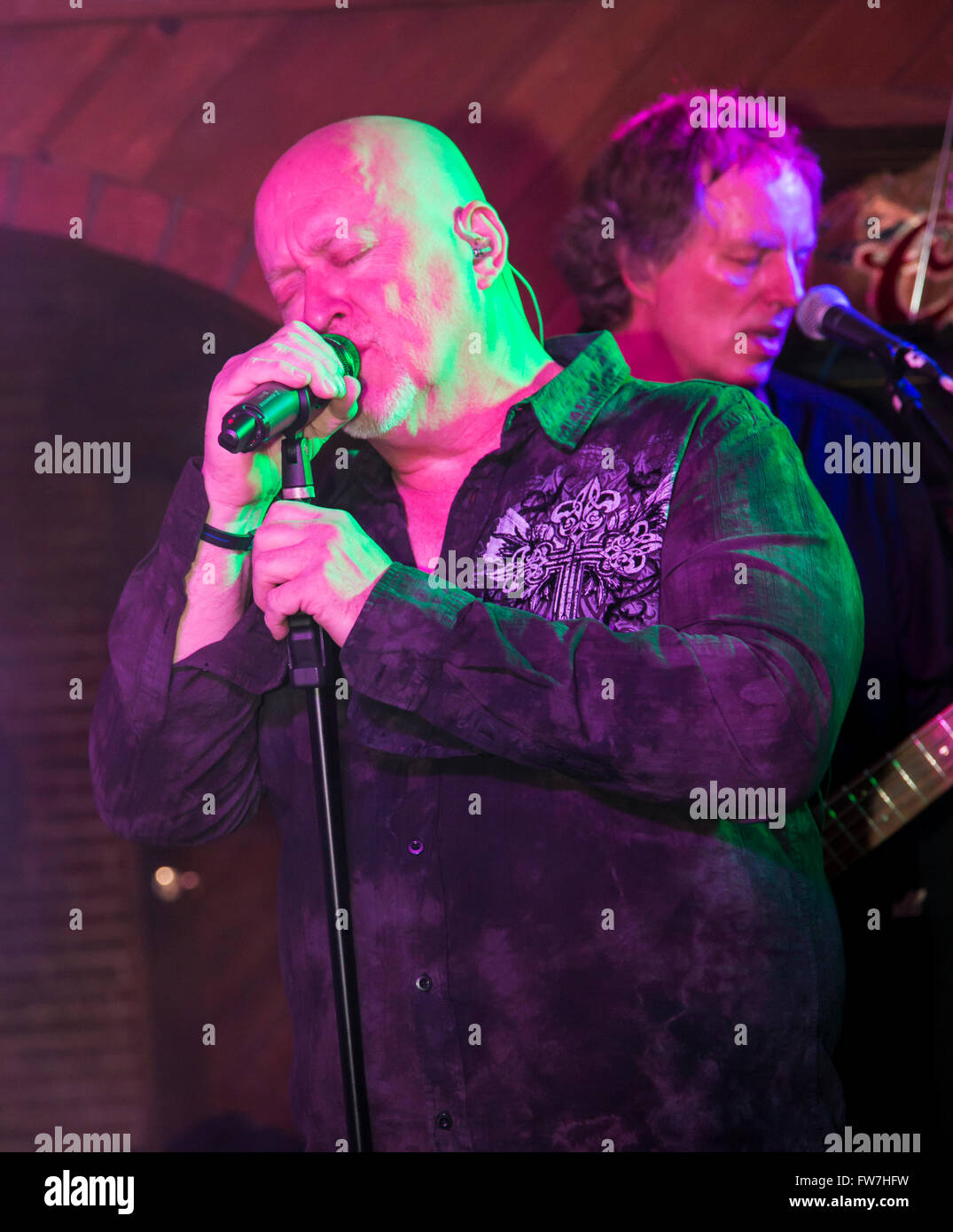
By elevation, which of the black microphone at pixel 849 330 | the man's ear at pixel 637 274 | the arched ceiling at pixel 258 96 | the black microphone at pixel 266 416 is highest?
the arched ceiling at pixel 258 96

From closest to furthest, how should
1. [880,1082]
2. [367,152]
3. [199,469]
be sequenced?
1. [199,469]
2. [367,152]
3. [880,1082]

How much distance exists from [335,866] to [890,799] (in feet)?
4.08

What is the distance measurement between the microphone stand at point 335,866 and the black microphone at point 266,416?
0.03 m

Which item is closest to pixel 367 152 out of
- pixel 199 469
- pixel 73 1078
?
pixel 199 469

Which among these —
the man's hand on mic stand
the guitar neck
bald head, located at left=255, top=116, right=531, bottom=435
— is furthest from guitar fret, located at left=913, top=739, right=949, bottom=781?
the man's hand on mic stand

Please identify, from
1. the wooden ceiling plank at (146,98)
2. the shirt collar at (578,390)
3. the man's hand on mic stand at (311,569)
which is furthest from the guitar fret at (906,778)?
the wooden ceiling plank at (146,98)

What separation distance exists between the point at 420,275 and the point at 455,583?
441mm

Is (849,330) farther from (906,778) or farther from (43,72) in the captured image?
(43,72)

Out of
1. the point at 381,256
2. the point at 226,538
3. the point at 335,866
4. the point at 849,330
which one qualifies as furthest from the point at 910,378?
the point at 335,866

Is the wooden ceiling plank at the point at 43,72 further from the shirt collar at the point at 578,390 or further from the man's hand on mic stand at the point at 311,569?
the man's hand on mic stand at the point at 311,569

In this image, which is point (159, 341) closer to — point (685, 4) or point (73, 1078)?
point (685, 4)

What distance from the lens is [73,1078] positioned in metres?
3.03

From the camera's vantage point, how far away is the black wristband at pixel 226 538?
5.47 feet

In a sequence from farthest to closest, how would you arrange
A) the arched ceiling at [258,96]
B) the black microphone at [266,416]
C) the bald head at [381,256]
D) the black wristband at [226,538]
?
the arched ceiling at [258,96]
the bald head at [381,256]
the black wristband at [226,538]
the black microphone at [266,416]
